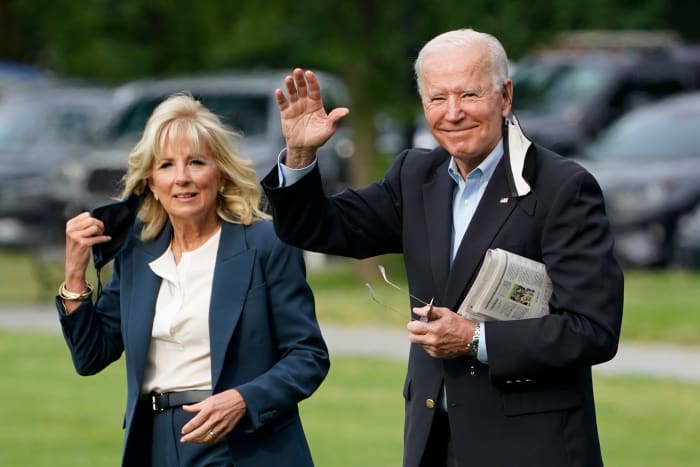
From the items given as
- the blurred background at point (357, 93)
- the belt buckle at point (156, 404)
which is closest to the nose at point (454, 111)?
the belt buckle at point (156, 404)

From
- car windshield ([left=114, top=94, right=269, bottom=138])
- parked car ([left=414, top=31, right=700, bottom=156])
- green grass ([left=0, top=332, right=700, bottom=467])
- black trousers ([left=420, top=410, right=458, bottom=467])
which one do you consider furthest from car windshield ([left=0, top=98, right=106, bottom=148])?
black trousers ([left=420, top=410, right=458, bottom=467])

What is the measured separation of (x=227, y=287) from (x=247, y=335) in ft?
0.54

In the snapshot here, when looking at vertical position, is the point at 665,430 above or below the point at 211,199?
below

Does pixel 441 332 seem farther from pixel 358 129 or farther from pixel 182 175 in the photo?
pixel 358 129

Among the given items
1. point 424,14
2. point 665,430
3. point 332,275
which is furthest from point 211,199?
point 332,275

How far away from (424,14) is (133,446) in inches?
454

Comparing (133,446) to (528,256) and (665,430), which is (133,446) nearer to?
(528,256)

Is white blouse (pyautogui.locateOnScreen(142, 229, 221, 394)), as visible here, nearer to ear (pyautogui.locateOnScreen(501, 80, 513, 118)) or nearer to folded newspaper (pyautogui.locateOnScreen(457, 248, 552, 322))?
folded newspaper (pyautogui.locateOnScreen(457, 248, 552, 322))

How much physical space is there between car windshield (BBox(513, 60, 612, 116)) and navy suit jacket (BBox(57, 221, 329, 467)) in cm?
1586

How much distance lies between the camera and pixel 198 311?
17.7 feet

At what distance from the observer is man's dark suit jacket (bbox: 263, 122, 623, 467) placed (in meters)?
4.56

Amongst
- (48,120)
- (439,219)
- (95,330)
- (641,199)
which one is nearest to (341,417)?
(95,330)

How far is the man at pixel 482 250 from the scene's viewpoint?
4562 mm

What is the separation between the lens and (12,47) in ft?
122
